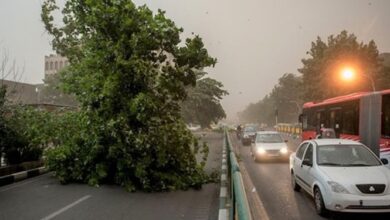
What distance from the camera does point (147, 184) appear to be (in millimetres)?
11625

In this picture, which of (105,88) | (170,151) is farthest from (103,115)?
(170,151)

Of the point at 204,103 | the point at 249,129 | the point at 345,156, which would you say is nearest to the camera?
the point at 345,156

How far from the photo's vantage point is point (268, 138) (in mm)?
22094

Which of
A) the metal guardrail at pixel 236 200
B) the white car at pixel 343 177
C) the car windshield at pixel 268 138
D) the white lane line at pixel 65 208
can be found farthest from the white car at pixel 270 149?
the white lane line at pixel 65 208

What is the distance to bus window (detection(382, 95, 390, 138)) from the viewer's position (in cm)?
1451

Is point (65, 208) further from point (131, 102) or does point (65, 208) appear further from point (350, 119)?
point (350, 119)

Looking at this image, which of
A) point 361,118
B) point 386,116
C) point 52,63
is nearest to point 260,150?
point 361,118

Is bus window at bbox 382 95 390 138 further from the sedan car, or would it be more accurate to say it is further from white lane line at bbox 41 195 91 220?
the sedan car

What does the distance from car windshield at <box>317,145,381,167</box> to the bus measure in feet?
13.0

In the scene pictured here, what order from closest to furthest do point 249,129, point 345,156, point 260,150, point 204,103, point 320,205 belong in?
point 320,205, point 345,156, point 260,150, point 249,129, point 204,103

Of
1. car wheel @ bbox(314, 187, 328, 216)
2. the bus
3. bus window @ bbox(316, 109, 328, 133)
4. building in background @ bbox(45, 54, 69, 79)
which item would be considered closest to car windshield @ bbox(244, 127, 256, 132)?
the bus

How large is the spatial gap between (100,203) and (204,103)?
4413 centimetres

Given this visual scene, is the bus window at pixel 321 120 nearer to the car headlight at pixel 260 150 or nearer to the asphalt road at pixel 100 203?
the car headlight at pixel 260 150

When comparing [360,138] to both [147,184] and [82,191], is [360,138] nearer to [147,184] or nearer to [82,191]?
[147,184]
